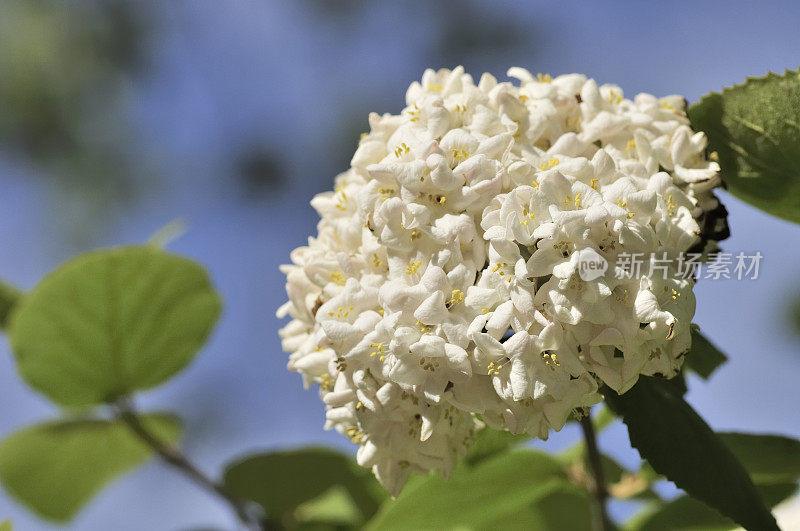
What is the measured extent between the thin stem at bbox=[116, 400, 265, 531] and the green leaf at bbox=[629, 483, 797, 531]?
67 centimetres

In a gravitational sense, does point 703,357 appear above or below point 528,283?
below

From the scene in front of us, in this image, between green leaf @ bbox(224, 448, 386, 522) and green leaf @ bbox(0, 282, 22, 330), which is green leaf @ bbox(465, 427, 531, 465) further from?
green leaf @ bbox(0, 282, 22, 330)

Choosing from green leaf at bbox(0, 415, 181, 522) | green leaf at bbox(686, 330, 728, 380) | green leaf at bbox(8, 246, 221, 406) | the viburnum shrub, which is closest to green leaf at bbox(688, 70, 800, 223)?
the viburnum shrub

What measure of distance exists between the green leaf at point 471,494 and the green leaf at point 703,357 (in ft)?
0.81

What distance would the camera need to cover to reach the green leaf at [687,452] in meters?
0.83

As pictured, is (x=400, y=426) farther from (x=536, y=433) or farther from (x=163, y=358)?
(x=163, y=358)

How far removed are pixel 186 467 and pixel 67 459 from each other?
0.32 meters

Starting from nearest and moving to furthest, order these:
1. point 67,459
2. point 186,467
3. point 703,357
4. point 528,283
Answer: point 528,283 < point 703,357 < point 186,467 < point 67,459

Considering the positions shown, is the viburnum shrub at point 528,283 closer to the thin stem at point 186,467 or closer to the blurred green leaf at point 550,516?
the blurred green leaf at point 550,516

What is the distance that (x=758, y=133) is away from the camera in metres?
0.94

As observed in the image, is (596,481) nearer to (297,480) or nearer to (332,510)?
(297,480)

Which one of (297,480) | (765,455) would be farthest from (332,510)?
(765,455)

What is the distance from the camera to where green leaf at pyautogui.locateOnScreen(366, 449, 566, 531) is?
1053 mm

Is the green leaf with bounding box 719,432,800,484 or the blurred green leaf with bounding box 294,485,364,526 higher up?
the green leaf with bounding box 719,432,800,484
